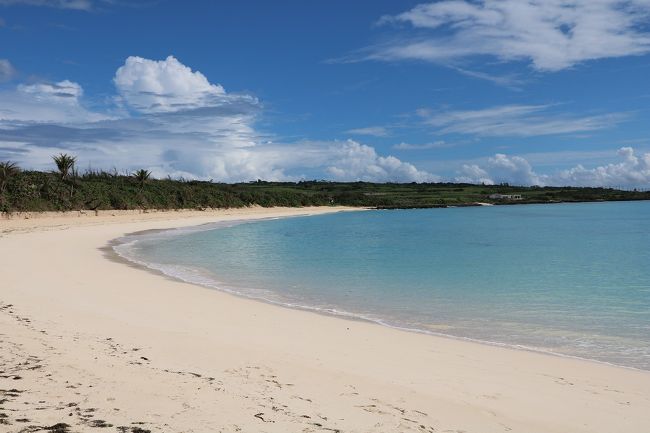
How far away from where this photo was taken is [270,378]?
6.31 m

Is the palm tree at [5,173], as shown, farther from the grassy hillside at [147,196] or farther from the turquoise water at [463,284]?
the turquoise water at [463,284]

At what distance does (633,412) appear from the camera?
19.0ft

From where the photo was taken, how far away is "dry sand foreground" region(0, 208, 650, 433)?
4875mm

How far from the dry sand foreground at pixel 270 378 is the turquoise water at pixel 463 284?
4.97 feet

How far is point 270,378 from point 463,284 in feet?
36.6

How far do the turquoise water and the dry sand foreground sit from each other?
1.52 m

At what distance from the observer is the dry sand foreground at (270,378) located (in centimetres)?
488

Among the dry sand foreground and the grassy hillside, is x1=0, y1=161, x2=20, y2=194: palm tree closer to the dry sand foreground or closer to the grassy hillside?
the grassy hillside

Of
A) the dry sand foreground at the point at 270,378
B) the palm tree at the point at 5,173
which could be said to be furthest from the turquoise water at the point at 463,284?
the palm tree at the point at 5,173

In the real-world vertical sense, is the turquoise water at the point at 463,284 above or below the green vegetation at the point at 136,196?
below

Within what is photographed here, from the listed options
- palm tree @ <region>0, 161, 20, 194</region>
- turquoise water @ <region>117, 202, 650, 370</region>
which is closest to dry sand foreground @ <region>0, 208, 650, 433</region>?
turquoise water @ <region>117, 202, 650, 370</region>

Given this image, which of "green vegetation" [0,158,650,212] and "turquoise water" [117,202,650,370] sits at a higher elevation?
"green vegetation" [0,158,650,212]

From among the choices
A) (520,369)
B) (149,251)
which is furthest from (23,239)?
(520,369)

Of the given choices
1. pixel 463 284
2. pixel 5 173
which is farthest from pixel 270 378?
pixel 5 173
